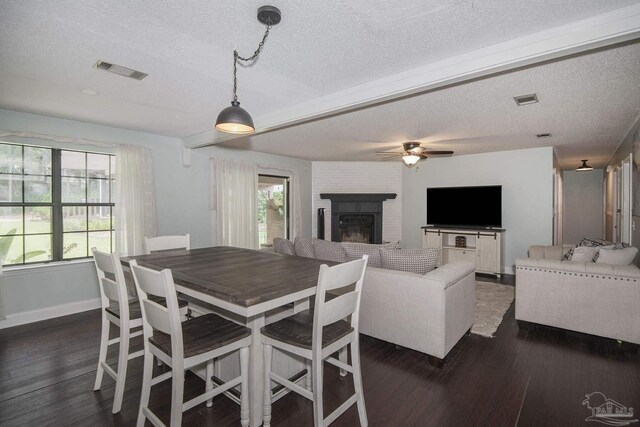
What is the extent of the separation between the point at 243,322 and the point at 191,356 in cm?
40

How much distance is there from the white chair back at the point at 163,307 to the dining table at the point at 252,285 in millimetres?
166

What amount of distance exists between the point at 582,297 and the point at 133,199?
5.14m

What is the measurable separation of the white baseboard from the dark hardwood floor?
398 mm

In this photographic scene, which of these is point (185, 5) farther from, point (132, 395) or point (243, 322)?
point (132, 395)

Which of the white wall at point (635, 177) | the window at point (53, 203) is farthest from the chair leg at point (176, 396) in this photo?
the white wall at point (635, 177)

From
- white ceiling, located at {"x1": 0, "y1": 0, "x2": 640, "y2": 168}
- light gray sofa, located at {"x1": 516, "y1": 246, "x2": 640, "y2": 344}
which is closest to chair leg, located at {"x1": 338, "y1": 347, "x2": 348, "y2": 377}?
light gray sofa, located at {"x1": 516, "y1": 246, "x2": 640, "y2": 344}

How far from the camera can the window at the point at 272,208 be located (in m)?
6.30

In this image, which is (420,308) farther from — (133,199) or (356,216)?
(356,216)

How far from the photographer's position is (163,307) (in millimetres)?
1525

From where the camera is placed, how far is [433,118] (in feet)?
12.0

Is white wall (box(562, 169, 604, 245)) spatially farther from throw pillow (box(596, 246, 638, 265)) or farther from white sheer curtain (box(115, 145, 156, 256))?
white sheer curtain (box(115, 145, 156, 256))

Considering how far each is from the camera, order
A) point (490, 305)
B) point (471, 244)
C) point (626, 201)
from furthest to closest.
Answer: point (471, 244), point (626, 201), point (490, 305)

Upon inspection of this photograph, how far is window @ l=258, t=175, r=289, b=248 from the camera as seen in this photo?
6.30m

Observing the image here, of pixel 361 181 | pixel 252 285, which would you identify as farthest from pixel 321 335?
pixel 361 181
